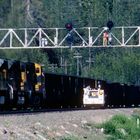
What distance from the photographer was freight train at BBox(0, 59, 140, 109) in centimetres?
3844

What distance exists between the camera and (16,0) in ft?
461

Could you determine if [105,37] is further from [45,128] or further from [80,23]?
[80,23]

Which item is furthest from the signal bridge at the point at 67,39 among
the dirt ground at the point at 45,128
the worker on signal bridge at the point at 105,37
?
the dirt ground at the point at 45,128

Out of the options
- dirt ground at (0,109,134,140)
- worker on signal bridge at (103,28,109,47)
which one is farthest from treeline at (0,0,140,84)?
dirt ground at (0,109,134,140)

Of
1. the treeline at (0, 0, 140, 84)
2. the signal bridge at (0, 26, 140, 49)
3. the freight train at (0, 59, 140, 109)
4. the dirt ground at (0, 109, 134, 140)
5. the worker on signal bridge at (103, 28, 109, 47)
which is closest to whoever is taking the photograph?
the dirt ground at (0, 109, 134, 140)

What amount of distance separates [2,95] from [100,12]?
89.6 metres

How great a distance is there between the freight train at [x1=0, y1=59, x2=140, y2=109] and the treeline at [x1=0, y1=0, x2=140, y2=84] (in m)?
37.8

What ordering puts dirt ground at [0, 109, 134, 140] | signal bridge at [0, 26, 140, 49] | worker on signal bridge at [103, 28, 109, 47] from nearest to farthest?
dirt ground at [0, 109, 134, 140] → worker on signal bridge at [103, 28, 109, 47] → signal bridge at [0, 26, 140, 49]

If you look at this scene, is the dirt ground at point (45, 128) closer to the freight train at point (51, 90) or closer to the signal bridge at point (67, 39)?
the freight train at point (51, 90)

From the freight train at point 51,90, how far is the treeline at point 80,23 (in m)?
37.8

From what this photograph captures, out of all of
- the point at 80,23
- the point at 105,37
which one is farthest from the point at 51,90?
the point at 80,23

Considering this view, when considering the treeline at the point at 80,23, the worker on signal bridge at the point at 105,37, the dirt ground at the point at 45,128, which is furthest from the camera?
the treeline at the point at 80,23

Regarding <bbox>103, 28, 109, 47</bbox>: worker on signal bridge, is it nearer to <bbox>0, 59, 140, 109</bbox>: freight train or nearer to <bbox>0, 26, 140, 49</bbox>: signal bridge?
<bbox>0, 26, 140, 49</bbox>: signal bridge

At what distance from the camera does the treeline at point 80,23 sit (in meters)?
103
